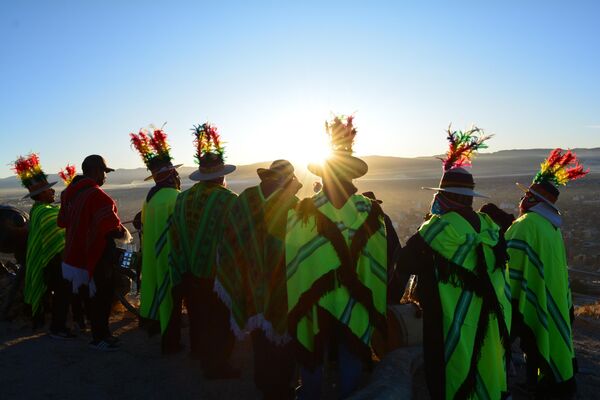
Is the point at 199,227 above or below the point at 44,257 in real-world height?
above

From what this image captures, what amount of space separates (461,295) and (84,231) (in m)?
4.01

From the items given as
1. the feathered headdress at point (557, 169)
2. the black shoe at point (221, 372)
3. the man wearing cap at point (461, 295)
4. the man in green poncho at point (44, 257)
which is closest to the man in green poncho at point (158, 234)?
the black shoe at point (221, 372)

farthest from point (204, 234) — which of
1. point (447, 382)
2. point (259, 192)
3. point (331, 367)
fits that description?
point (447, 382)

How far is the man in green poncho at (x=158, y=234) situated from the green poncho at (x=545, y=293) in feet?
11.8

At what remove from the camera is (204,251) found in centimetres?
525

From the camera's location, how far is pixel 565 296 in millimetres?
4711

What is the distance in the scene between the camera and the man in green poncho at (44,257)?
6293mm

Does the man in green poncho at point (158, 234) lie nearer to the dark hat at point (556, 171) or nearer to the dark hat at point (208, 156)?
the dark hat at point (208, 156)

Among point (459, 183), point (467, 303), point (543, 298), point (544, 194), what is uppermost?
point (459, 183)

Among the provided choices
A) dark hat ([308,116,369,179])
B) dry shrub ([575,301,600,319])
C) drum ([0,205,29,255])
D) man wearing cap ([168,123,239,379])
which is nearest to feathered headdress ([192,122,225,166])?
man wearing cap ([168,123,239,379])

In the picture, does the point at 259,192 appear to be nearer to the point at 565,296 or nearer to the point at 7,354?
the point at 565,296

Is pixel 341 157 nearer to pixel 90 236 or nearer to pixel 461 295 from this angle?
pixel 461 295

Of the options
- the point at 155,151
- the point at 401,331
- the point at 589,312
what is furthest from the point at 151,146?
the point at 589,312

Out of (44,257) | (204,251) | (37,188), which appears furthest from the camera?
(37,188)
